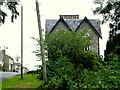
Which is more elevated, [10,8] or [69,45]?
[10,8]

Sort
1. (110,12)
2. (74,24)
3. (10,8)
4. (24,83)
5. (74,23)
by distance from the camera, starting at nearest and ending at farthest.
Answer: (24,83) < (10,8) < (110,12) < (74,24) < (74,23)

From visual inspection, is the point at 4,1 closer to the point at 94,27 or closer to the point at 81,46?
the point at 81,46

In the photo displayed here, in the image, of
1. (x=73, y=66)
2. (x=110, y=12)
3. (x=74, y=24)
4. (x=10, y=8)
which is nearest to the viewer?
(x=73, y=66)

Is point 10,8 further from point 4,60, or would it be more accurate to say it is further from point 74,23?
point 74,23

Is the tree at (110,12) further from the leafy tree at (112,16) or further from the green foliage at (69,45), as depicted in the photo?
the green foliage at (69,45)

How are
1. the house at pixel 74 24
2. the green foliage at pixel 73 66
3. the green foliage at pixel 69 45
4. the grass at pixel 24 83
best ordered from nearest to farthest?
1. the green foliage at pixel 73 66
2. the grass at pixel 24 83
3. the green foliage at pixel 69 45
4. the house at pixel 74 24

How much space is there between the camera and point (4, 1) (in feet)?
23.3

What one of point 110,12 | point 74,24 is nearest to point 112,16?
point 110,12

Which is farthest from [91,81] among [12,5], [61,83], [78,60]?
[12,5]

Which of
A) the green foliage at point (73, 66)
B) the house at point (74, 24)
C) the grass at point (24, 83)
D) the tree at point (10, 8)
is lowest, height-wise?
the grass at point (24, 83)

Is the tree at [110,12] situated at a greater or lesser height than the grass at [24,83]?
greater

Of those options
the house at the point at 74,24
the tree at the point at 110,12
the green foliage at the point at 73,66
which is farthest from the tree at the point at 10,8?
the house at the point at 74,24

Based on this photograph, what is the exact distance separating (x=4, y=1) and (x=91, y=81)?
4.34 metres

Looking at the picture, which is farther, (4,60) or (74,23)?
(74,23)
